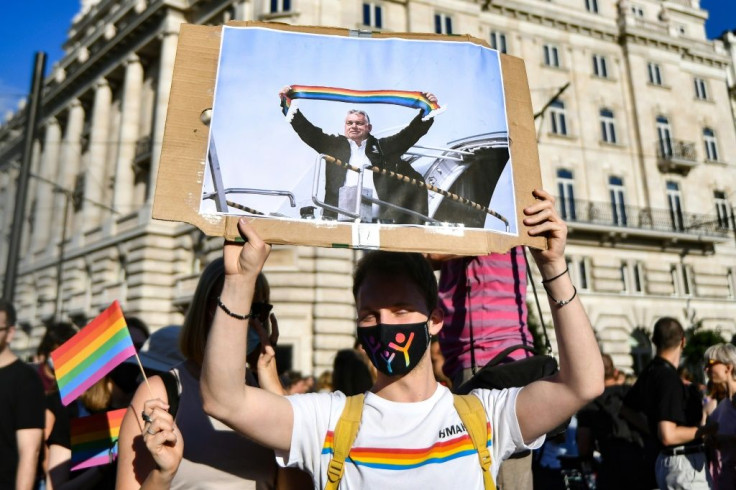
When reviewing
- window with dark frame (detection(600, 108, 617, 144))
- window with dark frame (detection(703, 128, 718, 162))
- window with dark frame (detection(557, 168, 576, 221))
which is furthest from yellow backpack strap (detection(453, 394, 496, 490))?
window with dark frame (detection(703, 128, 718, 162))

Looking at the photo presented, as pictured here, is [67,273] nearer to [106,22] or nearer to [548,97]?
[106,22]

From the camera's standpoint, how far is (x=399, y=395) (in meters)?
1.90

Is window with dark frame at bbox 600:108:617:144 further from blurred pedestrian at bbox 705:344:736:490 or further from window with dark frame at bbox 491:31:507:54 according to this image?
blurred pedestrian at bbox 705:344:736:490

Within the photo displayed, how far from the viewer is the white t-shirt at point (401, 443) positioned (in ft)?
5.70

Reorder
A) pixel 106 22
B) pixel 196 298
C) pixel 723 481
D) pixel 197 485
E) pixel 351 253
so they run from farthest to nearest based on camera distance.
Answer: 1. pixel 106 22
2. pixel 351 253
3. pixel 723 481
4. pixel 196 298
5. pixel 197 485

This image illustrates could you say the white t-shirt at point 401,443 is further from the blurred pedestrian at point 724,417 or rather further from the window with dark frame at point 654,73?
the window with dark frame at point 654,73

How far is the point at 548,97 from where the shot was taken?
23.7 meters

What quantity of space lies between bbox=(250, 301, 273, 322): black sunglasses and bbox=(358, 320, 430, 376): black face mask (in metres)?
0.58

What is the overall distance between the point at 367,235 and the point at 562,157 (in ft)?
77.3

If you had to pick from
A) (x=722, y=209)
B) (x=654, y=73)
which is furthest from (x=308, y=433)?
(x=722, y=209)

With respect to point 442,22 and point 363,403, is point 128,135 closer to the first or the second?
point 442,22

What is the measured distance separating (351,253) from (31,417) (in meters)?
13.9

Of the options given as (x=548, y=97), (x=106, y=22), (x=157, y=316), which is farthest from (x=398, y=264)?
(x=106, y=22)

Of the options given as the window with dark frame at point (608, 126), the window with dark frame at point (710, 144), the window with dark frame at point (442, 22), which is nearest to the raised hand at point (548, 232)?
the window with dark frame at point (442, 22)
